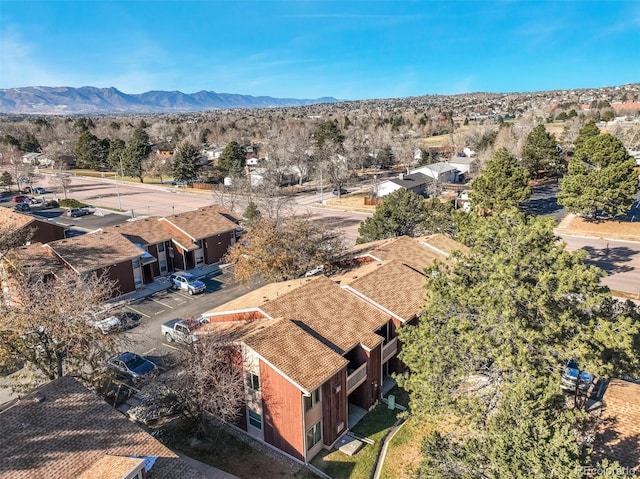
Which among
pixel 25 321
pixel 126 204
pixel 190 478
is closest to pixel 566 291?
pixel 190 478

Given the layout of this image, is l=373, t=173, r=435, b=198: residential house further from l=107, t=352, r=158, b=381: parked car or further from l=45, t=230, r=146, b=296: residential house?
l=107, t=352, r=158, b=381: parked car

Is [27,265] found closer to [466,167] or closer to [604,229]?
[604,229]

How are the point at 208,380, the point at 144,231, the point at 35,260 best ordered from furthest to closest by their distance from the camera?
the point at 144,231
the point at 35,260
the point at 208,380

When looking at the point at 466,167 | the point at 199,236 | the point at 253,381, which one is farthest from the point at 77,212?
the point at 466,167

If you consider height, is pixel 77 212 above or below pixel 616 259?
above

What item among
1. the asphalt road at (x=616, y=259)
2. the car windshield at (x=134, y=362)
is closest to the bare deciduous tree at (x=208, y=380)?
the car windshield at (x=134, y=362)

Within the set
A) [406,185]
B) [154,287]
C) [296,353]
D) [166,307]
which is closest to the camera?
[296,353]
